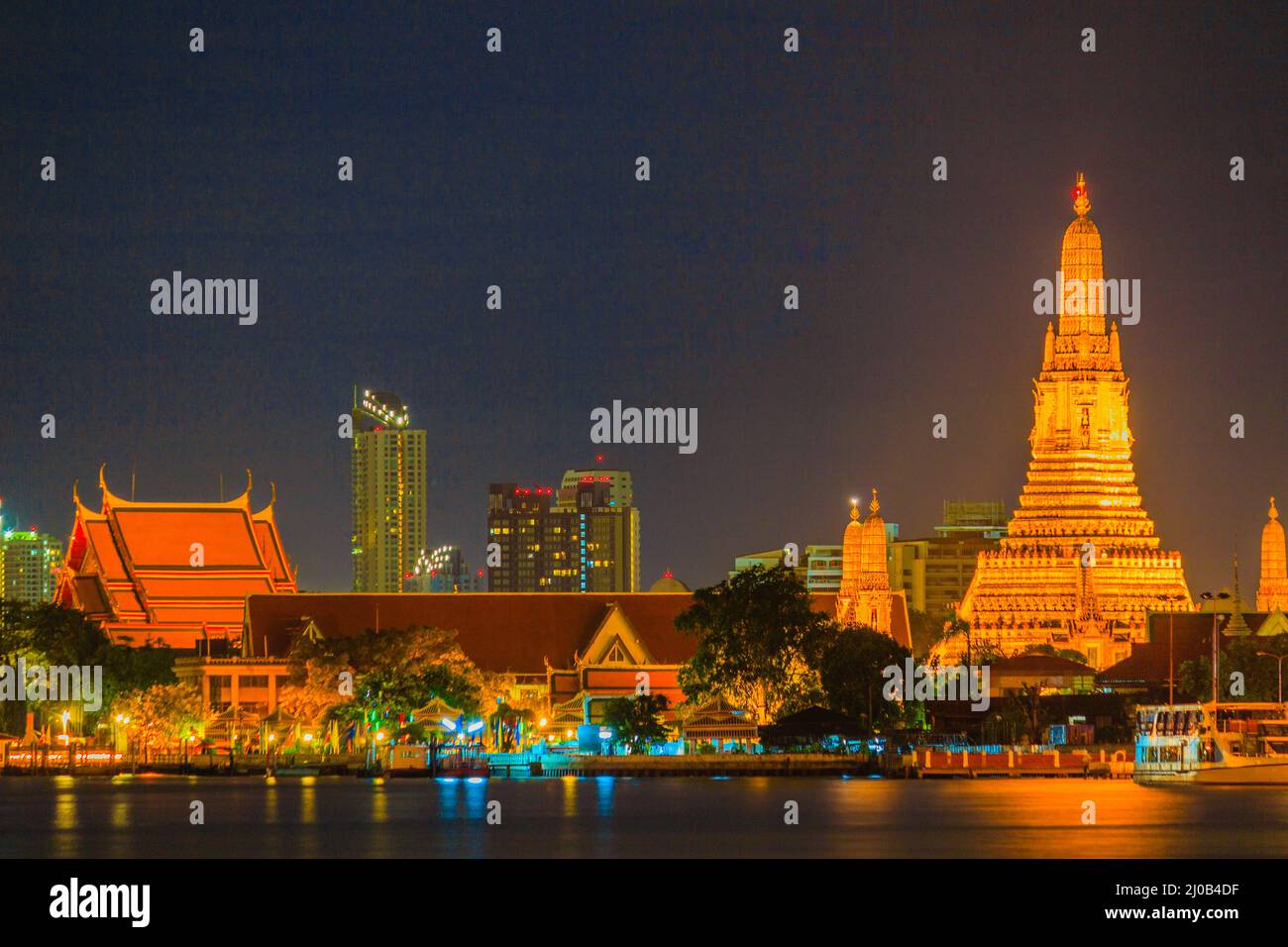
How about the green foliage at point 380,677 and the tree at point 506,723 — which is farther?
the tree at point 506,723

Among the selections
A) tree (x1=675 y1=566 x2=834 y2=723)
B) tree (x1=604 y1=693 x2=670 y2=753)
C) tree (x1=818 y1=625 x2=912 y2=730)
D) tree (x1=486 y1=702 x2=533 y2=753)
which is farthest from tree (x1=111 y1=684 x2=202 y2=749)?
tree (x1=818 y1=625 x2=912 y2=730)

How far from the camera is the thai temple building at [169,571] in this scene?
15738cm

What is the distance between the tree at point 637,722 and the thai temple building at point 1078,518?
110ft

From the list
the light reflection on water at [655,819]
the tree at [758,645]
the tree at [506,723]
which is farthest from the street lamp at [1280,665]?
the tree at [506,723]

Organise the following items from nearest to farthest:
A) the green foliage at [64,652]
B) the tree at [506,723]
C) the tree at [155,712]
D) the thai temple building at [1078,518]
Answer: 1. the tree at [155,712]
2. the green foliage at [64,652]
3. the tree at [506,723]
4. the thai temple building at [1078,518]

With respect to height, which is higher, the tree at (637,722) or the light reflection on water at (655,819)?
the tree at (637,722)

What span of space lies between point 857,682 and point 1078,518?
4392 centimetres

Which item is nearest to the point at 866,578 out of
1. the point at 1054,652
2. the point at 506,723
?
the point at 1054,652

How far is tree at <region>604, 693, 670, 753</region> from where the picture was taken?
12688cm

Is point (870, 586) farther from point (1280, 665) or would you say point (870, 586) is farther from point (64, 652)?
point (64, 652)

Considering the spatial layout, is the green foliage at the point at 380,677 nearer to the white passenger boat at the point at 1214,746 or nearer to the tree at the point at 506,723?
the tree at the point at 506,723

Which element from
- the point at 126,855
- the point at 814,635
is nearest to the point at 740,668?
the point at 814,635
